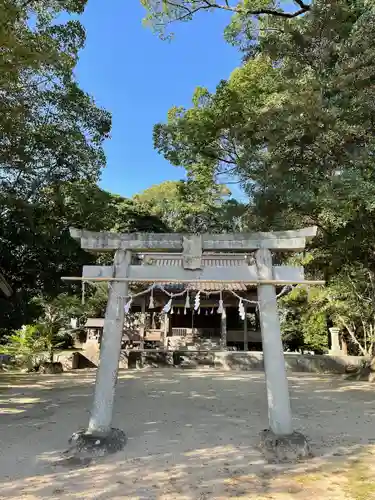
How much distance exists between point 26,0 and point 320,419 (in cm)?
918

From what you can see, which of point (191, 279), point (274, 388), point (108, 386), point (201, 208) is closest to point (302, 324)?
point (201, 208)

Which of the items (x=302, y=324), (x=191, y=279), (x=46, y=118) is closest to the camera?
(x=191, y=279)

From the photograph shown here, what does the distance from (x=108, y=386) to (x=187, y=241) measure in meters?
2.40

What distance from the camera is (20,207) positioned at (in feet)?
33.8

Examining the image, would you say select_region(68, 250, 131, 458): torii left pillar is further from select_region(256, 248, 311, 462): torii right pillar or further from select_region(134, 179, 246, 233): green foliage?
select_region(134, 179, 246, 233): green foliage

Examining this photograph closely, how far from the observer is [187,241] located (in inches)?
237

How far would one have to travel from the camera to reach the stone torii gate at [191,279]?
540 centimetres

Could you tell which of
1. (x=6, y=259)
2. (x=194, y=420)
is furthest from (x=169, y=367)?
(x=194, y=420)

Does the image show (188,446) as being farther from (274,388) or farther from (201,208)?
(201,208)

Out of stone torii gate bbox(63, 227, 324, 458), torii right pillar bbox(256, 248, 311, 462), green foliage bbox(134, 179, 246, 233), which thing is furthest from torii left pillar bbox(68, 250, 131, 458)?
green foliage bbox(134, 179, 246, 233)

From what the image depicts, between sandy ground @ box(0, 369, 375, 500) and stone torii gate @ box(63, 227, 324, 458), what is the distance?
1.68 ft

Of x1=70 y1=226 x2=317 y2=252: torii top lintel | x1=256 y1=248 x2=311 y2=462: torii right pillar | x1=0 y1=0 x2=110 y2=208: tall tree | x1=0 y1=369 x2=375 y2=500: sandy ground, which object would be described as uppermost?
x1=0 y1=0 x2=110 y2=208: tall tree

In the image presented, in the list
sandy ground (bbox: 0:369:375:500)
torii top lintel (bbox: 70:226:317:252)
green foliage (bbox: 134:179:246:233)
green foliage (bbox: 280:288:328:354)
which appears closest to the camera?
sandy ground (bbox: 0:369:375:500)

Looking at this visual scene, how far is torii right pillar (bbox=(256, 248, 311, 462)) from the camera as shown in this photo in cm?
501
